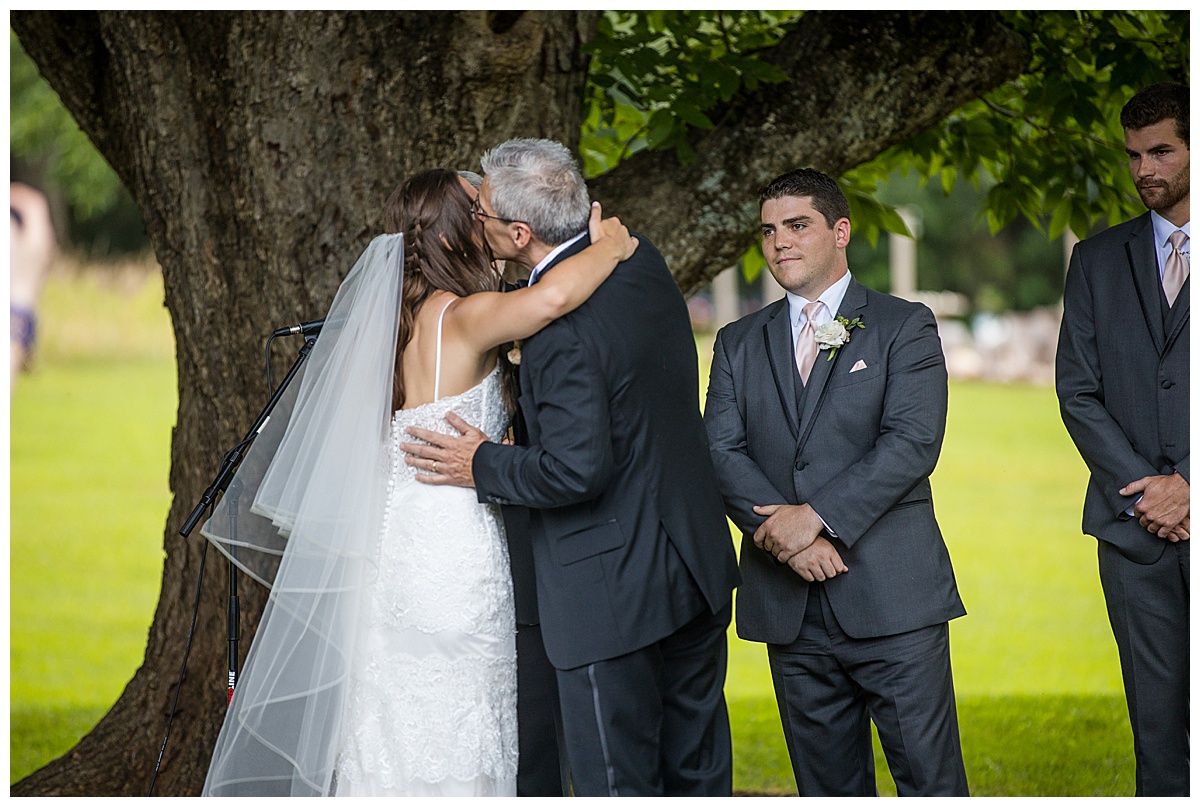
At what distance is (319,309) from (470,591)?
1.53 metres

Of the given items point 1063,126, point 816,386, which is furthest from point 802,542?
point 1063,126

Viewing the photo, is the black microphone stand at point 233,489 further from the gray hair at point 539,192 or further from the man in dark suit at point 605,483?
the gray hair at point 539,192

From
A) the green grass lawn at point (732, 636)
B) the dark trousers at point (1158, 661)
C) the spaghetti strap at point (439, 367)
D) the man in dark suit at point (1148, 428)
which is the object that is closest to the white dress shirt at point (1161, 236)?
the man in dark suit at point (1148, 428)

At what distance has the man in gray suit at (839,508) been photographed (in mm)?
3500

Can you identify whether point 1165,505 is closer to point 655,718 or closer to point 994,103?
point 655,718

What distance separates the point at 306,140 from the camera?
4320 mm

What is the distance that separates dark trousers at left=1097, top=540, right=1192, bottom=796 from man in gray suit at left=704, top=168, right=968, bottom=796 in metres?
0.50

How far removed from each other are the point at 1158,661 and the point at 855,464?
1.06 metres

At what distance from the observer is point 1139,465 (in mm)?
3490

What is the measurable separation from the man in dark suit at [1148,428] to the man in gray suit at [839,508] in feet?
1.55

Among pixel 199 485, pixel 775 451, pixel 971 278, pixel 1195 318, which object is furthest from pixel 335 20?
pixel 971 278

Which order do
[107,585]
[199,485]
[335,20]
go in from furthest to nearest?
[107,585], [199,485], [335,20]

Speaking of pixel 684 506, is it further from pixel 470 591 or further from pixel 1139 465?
pixel 1139 465

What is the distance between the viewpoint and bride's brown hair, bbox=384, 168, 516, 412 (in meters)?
3.34
